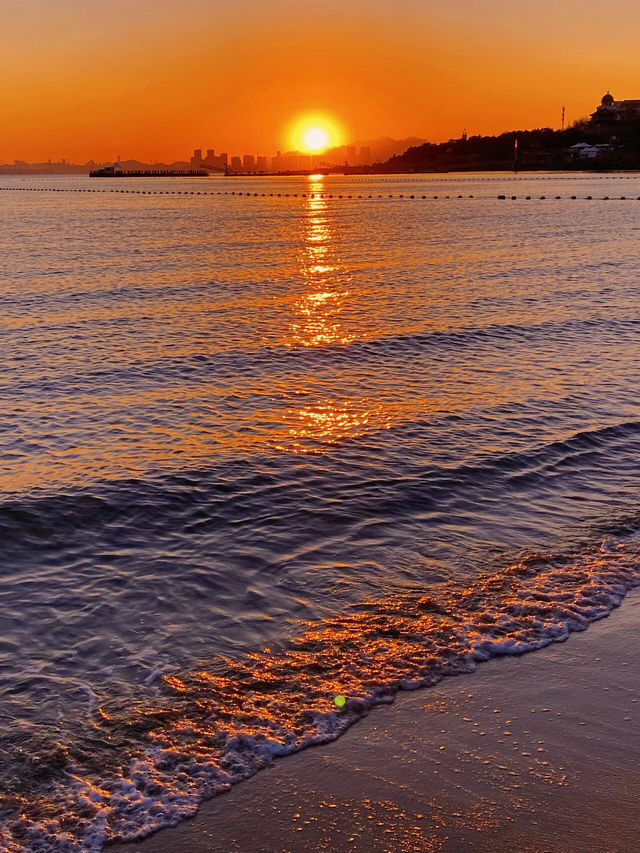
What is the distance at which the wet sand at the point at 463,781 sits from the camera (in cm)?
627

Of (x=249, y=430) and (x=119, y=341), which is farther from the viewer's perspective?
(x=119, y=341)

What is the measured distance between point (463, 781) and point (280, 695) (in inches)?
89.5

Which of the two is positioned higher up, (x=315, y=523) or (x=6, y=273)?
(x=6, y=273)

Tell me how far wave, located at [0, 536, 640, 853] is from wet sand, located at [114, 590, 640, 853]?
262 mm

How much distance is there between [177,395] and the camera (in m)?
21.3

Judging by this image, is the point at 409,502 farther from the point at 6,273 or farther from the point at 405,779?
the point at 6,273

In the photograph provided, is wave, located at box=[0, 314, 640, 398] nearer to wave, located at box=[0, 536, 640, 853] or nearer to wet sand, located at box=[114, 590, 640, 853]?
wave, located at box=[0, 536, 640, 853]

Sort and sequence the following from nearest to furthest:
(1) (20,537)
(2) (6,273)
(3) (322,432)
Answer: (1) (20,537) < (3) (322,432) < (2) (6,273)

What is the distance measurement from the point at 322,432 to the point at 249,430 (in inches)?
65.9

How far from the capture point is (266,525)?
13.3 m

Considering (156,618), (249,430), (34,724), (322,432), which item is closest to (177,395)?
(249,430)

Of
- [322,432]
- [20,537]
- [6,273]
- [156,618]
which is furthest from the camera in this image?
[6,273]

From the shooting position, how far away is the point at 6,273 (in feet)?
157

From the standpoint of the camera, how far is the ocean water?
7.90 metres
